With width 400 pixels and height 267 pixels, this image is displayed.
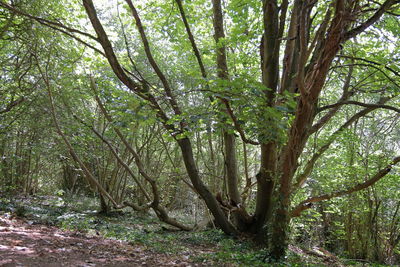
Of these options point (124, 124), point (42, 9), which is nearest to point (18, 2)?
point (42, 9)

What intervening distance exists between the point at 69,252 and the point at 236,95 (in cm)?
358

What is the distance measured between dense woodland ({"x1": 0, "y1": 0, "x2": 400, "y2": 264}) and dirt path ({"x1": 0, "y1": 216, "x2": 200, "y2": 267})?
208 cm

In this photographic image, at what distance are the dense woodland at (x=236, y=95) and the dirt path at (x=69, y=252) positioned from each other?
208 centimetres

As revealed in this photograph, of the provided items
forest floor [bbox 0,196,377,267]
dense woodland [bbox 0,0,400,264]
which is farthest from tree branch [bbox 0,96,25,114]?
forest floor [bbox 0,196,377,267]

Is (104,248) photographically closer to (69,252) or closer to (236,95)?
(69,252)

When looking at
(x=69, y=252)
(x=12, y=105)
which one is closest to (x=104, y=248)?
(x=69, y=252)

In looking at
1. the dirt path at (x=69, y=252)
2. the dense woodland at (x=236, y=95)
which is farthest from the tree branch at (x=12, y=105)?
the dirt path at (x=69, y=252)

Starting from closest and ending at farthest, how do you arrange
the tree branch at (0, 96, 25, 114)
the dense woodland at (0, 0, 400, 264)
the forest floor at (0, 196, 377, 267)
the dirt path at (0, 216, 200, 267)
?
the dirt path at (0, 216, 200, 267), the forest floor at (0, 196, 377, 267), the dense woodland at (0, 0, 400, 264), the tree branch at (0, 96, 25, 114)

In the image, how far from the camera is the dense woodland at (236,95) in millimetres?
4648

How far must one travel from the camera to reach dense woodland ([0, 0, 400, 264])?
4648 mm

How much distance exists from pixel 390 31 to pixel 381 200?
18.7 ft

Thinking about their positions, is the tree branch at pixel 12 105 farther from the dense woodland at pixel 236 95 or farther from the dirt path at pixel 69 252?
the dirt path at pixel 69 252

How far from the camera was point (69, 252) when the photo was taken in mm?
4734

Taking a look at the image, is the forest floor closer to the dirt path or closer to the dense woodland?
the dirt path
